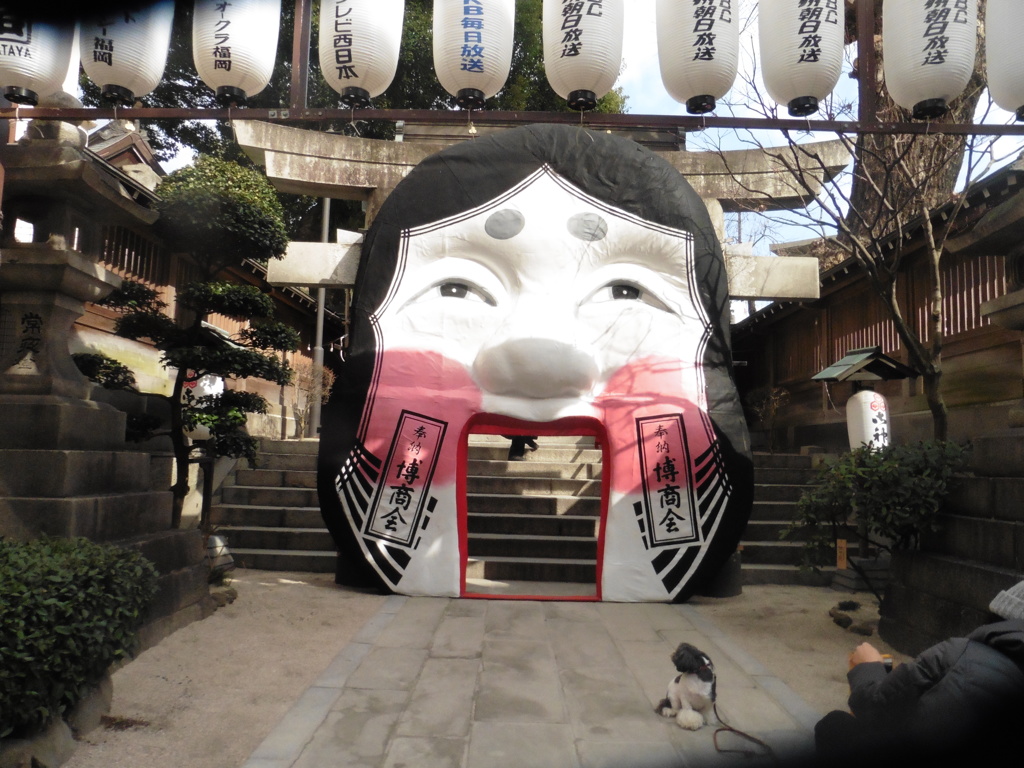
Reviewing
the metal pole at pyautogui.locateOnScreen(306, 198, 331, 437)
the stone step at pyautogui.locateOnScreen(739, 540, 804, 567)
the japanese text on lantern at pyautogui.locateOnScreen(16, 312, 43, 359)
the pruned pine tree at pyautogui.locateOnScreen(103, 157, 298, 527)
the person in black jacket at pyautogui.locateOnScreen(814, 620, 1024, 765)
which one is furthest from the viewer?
the metal pole at pyautogui.locateOnScreen(306, 198, 331, 437)

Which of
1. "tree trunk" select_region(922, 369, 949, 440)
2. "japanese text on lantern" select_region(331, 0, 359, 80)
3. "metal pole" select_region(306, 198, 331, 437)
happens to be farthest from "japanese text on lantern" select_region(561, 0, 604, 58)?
"metal pole" select_region(306, 198, 331, 437)

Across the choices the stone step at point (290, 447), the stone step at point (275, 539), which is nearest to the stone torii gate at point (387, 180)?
the stone step at point (275, 539)

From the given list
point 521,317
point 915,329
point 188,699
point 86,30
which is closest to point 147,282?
point 86,30

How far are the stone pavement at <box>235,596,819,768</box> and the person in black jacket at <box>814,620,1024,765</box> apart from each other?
100 cm

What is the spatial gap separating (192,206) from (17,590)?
412 centimetres

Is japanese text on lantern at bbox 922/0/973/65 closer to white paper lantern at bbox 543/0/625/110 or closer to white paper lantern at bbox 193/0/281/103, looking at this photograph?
white paper lantern at bbox 543/0/625/110

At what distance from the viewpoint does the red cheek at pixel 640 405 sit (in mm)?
6895

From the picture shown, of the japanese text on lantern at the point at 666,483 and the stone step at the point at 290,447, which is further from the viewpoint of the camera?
the stone step at the point at 290,447

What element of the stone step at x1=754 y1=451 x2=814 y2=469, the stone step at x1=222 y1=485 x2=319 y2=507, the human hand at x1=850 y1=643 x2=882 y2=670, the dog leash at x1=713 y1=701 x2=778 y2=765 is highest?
the stone step at x1=754 y1=451 x2=814 y2=469

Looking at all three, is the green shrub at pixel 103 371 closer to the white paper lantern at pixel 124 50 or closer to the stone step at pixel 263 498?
the white paper lantern at pixel 124 50

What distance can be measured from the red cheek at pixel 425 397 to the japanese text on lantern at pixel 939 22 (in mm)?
4505

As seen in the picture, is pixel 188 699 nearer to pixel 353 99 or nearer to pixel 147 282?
pixel 353 99

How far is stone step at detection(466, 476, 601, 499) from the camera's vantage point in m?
9.91

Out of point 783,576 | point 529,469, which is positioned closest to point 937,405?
point 783,576
